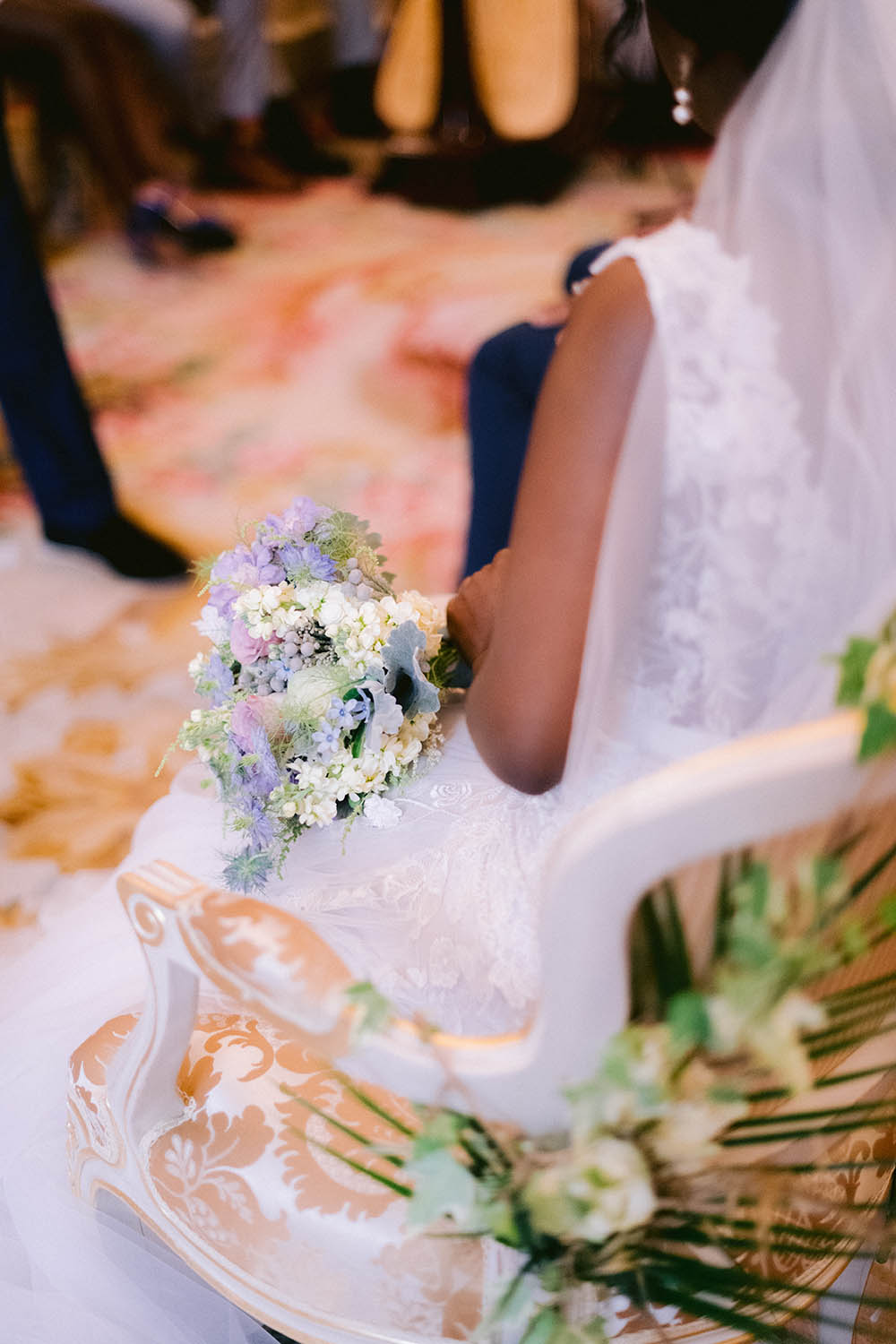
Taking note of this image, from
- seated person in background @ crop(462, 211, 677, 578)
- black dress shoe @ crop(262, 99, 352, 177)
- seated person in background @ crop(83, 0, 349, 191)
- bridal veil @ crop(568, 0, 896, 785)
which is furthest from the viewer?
black dress shoe @ crop(262, 99, 352, 177)

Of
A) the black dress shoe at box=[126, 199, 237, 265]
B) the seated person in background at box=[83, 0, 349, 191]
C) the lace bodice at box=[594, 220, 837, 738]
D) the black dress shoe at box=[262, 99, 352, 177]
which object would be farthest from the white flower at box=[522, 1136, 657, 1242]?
the black dress shoe at box=[262, 99, 352, 177]

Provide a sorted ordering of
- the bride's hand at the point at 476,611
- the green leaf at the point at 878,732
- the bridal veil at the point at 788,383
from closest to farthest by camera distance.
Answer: the green leaf at the point at 878,732, the bridal veil at the point at 788,383, the bride's hand at the point at 476,611

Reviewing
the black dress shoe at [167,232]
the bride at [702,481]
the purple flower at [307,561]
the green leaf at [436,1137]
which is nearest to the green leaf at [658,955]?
the green leaf at [436,1137]

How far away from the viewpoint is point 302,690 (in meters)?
1.04

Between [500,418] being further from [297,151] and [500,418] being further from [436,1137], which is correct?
[297,151]

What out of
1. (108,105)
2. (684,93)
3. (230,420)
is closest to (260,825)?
(684,93)

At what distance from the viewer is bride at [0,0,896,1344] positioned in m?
0.80

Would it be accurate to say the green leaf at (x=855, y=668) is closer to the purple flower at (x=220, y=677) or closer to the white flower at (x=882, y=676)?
the white flower at (x=882, y=676)

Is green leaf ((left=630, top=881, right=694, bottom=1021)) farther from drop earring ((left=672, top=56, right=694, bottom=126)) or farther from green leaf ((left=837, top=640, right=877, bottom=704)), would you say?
drop earring ((left=672, top=56, right=694, bottom=126))

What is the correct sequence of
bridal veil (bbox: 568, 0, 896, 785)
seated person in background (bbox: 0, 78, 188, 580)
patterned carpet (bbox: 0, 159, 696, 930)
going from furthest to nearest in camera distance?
seated person in background (bbox: 0, 78, 188, 580), patterned carpet (bbox: 0, 159, 696, 930), bridal veil (bbox: 568, 0, 896, 785)

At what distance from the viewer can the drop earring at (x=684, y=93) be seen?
0.88 metres

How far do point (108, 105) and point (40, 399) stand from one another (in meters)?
2.42

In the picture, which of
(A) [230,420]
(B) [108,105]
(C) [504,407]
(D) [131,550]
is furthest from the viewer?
(B) [108,105]

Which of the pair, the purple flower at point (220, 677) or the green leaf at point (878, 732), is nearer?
the green leaf at point (878, 732)
